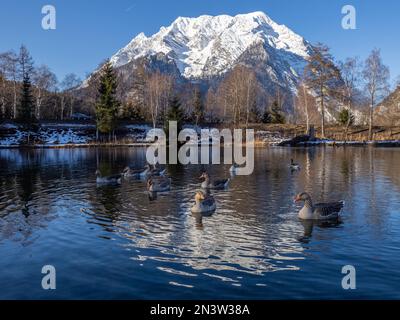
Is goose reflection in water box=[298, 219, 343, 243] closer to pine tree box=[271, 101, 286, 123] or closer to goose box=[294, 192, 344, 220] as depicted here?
goose box=[294, 192, 344, 220]

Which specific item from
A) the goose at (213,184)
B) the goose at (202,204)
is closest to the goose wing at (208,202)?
the goose at (202,204)

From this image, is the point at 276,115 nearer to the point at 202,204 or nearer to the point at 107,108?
the point at 107,108

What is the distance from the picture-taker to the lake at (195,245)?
28.7ft

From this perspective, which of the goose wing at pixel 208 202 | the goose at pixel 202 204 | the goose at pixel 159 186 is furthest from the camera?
the goose at pixel 159 186

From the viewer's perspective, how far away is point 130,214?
15.6 meters

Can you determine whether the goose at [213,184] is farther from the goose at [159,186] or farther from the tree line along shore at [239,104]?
the tree line along shore at [239,104]

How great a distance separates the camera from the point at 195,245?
11.6 m

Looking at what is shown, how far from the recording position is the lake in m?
8.76

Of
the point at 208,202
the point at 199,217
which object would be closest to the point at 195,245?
the point at 199,217

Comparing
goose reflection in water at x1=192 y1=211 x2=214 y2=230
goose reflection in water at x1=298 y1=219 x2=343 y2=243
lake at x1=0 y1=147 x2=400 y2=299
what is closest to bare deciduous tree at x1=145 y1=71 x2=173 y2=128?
lake at x1=0 y1=147 x2=400 y2=299

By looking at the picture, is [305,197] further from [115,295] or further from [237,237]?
[115,295]

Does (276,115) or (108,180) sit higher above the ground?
(276,115)
